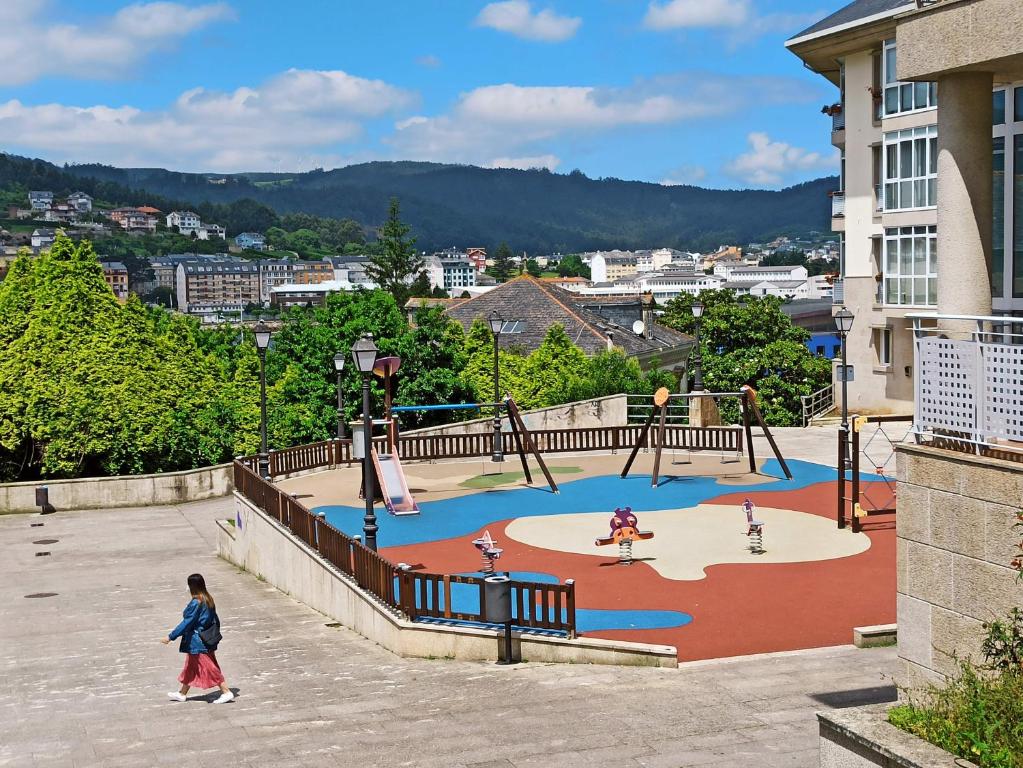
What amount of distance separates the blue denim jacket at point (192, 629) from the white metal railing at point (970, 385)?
8753 millimetres

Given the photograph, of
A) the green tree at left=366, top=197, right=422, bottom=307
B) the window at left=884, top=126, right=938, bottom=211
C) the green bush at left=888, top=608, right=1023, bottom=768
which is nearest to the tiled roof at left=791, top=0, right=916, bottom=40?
the window at left=884, top=126, right=938, bottom=211

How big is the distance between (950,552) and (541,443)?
997 inches

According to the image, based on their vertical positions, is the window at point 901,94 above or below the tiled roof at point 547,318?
above

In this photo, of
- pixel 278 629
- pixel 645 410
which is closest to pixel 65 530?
pixel 278 629

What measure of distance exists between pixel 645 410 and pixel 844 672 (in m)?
26.6

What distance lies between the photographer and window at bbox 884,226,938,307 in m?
38.1

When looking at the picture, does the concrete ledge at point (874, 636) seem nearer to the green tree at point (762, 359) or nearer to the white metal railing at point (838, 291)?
the white metal railing at point (838, 291)

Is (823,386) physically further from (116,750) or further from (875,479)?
(116,750)

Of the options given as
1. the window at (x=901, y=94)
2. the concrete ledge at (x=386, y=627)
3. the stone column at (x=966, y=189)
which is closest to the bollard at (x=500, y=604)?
the concrete ledge at (x=386, y=627)

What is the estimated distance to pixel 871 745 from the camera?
8945 millimetres

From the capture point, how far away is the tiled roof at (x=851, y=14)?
44547 millimetres

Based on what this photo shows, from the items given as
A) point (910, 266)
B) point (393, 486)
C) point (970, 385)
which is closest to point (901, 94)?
point (910, 266)

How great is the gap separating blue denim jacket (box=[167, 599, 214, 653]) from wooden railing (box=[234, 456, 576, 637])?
317 centimetres

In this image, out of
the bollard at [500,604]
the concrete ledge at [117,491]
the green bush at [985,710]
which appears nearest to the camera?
the green bush at [985,710]
